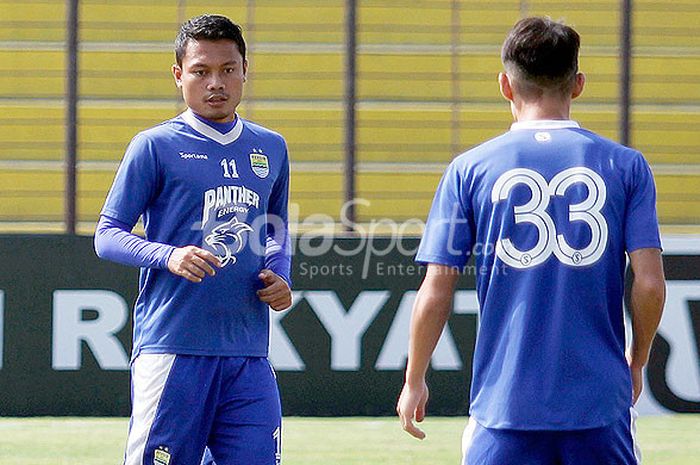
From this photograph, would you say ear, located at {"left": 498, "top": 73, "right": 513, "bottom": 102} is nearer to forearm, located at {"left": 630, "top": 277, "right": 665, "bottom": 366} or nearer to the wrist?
forearm, located at {"left": 630, "top": 277, "right": 665, "bottom": 366}

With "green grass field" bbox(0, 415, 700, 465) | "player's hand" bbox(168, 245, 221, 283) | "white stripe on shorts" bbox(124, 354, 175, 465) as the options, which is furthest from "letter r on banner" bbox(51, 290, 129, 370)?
"player's hand" bbox(168, 245, 221, 283)

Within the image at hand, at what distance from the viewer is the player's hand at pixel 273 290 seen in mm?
4465

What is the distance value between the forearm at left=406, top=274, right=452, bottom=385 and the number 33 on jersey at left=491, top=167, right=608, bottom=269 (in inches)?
9.6

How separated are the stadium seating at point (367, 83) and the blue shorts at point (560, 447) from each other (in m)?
7.93

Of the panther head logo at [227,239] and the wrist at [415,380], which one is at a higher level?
the panther head logo at [227,239]

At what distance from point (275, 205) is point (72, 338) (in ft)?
16.8

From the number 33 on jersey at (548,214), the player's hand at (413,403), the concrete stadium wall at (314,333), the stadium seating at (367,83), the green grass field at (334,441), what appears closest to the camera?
the number 33 on jersey at (548,214)

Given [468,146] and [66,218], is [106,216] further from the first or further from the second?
[468,146]

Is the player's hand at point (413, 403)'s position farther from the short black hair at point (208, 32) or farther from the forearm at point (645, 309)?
the short black hair at point (208, 32)

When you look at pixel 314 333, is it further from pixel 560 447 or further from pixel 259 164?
pixel 560 447

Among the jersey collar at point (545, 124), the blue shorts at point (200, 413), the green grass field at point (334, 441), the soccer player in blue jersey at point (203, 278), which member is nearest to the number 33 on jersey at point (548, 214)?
the jersey collar at point (545, 124)

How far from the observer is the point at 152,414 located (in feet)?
14.3

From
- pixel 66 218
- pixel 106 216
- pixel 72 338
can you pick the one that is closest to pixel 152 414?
pixel 106 216

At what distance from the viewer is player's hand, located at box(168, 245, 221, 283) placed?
4121 mm
